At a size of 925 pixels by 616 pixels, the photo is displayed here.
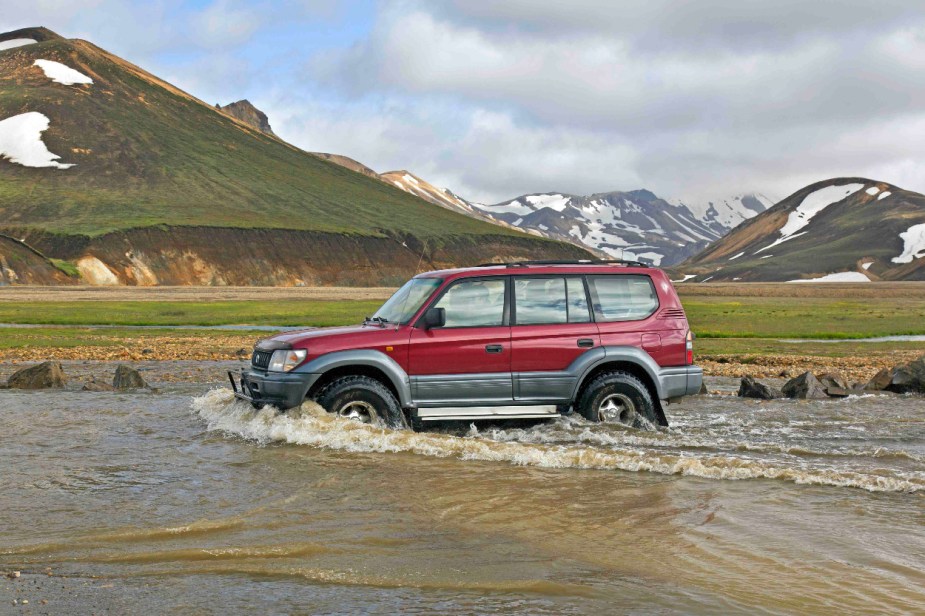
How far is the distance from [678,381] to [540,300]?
2120 mm

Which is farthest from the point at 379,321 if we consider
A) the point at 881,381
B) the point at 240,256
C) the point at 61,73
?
the point at 61,73

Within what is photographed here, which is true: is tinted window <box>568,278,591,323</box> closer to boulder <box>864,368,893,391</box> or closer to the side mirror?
the side mirror

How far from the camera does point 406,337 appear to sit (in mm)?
11461

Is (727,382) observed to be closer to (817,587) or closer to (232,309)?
(817,587)

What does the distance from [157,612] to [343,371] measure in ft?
19.8

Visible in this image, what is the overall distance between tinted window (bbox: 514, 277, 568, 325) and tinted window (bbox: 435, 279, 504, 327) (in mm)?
245

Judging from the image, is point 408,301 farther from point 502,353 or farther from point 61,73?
point 61,73

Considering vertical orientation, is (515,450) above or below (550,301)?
below

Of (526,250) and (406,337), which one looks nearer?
(406,337)

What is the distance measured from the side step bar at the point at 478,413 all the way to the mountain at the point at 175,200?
86874mm

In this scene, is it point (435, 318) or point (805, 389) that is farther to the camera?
point (805, 389)

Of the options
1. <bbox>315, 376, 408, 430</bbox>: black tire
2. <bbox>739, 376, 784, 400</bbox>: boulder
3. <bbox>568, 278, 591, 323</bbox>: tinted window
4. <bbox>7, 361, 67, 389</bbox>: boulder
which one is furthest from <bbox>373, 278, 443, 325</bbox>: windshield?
<bbox>7, 361, 67, 389</bbox>: boulder

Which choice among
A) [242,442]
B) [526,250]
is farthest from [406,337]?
[526,250]

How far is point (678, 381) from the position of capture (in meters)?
12.2
